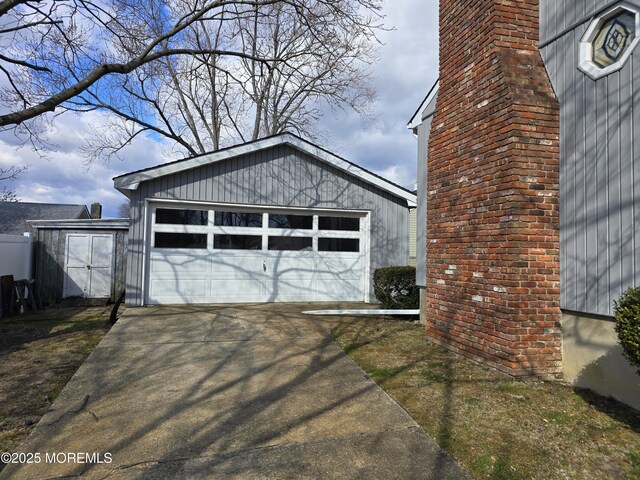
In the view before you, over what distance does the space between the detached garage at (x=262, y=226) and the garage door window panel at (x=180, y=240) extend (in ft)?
0.08

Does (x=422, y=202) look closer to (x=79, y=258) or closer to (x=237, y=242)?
(x=237, y=242)

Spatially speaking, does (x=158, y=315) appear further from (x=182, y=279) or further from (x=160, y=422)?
(x=160, y=422)

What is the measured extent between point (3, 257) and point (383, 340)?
30.2ft

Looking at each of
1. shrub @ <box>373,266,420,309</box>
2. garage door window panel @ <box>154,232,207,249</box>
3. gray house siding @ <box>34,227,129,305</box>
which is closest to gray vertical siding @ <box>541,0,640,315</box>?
shrub @ <box>373,266,420,309</box>

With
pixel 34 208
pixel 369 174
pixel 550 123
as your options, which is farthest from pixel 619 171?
pixel 34 208

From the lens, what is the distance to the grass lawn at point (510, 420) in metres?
2.81

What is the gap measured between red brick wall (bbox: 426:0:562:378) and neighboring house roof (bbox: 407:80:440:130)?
856mm

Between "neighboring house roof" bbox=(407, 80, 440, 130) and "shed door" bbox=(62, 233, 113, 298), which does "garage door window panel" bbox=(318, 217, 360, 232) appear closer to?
"neighboring house roof" bbox=(407, 80, 440, 130)

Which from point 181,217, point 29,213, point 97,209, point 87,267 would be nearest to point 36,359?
point 181,217

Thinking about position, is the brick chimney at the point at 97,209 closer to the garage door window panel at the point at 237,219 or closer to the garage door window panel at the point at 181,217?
the garage door window panel at the point at 181,217

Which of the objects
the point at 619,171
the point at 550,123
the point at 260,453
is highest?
the point at 550,123

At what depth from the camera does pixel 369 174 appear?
10469mm

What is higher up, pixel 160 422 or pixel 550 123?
pixel 550 123

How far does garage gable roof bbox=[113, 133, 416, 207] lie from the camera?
29.1 ft
